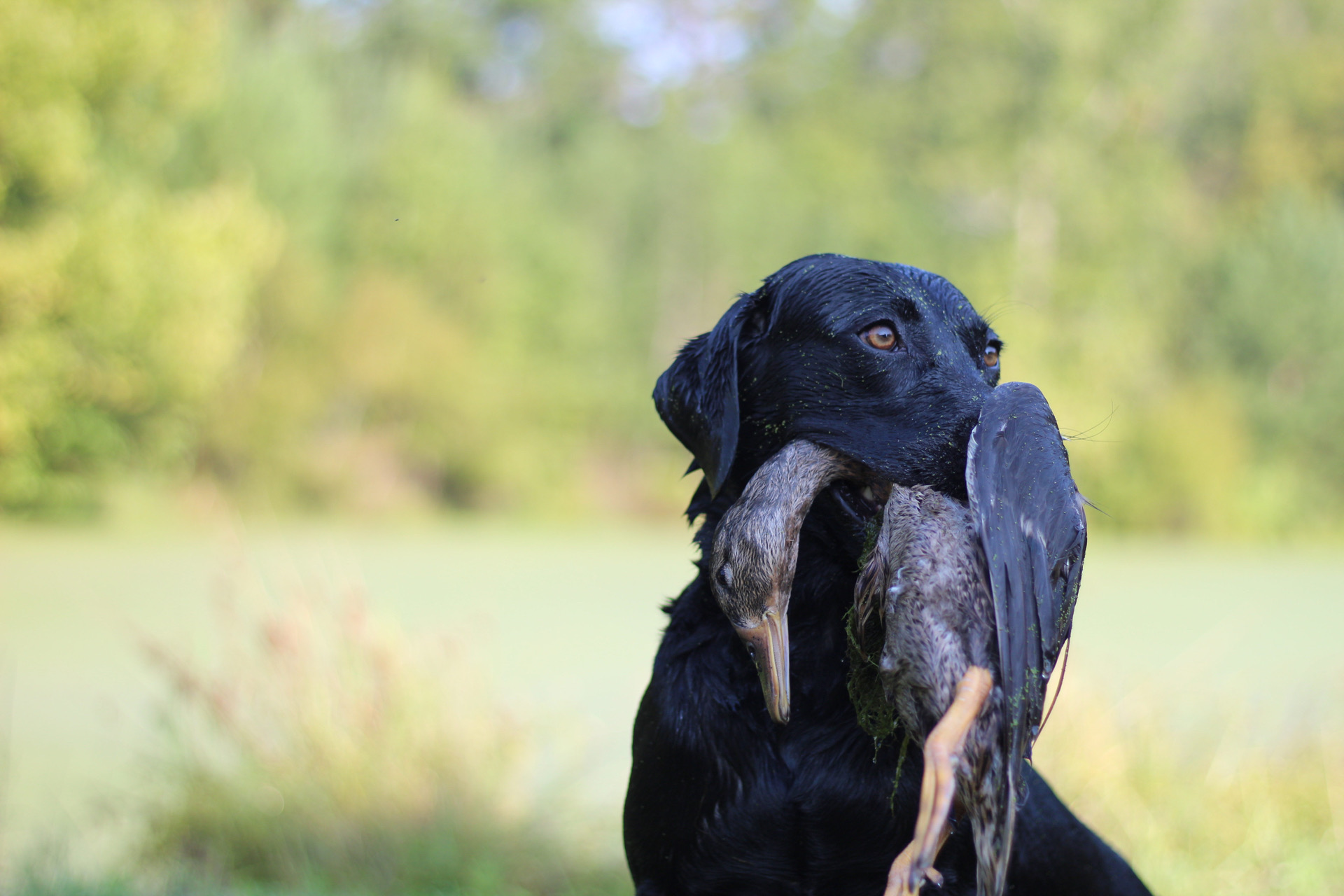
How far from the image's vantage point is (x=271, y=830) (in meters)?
4.82

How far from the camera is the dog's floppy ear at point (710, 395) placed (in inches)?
88.5

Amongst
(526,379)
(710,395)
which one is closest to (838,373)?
(710,395)

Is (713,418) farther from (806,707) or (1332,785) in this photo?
(1332,785)

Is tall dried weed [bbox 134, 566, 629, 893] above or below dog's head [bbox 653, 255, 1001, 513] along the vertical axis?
below

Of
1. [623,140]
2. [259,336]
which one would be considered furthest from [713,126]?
[259,336]

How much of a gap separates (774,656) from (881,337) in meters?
0.70

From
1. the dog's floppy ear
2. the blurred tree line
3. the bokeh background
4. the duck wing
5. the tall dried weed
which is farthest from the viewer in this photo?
the blurred tree line

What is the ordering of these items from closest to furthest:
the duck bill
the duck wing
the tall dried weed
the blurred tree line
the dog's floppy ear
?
the duck wing, the duck bill, the dog's floppy ear, the tall dried weed, the blurred tree line

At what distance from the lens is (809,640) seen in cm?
226

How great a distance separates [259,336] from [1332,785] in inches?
809

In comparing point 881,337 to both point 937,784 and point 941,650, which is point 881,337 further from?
point 937,784

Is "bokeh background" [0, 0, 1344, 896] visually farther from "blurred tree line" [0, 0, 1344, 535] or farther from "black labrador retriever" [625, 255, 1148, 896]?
"black labrador retriever" [625, 255, 1148, 896]

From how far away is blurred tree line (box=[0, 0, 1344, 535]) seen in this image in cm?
2080

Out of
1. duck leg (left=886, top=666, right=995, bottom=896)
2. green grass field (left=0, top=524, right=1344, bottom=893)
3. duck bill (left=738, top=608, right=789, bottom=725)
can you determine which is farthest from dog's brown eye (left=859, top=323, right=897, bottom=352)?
green grass field (left=0, top=524, right=1344, bottom=893)
